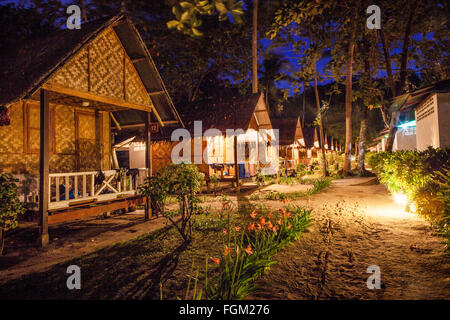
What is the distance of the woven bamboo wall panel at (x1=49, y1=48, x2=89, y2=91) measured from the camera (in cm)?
630

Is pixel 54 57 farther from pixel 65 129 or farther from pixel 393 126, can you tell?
pixel 393 126

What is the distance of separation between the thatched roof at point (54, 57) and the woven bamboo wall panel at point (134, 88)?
28 cm

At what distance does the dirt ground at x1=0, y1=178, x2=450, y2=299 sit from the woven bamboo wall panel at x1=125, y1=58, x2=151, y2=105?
3706 millimetres

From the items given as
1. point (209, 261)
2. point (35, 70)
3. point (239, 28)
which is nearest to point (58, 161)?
point (35, 70)

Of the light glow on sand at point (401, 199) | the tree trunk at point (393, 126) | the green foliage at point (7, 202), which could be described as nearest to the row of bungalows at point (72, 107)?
the green foliage at point (7, 202)

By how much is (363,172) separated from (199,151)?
12413 mm

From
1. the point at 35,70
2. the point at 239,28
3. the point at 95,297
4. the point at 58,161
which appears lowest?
the point at 95,297

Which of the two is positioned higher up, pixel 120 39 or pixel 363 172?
pixel 120 39

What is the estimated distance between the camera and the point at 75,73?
263 inches

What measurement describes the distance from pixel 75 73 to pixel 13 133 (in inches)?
136

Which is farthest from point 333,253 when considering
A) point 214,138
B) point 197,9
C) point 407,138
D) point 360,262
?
point 407,138

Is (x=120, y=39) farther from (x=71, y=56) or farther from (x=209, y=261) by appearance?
(x=209, y=261)

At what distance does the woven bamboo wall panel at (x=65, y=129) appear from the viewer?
30.9ft

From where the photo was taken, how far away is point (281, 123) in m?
27.2
